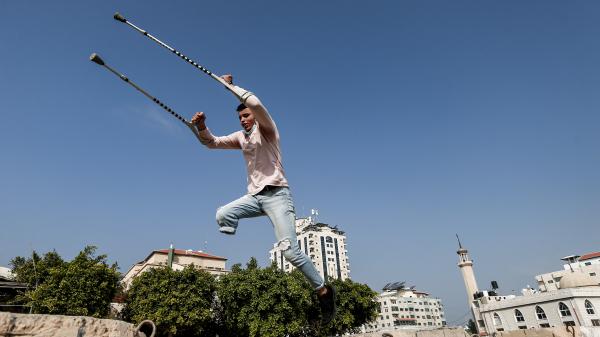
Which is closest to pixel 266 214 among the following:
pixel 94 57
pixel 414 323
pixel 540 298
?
pixel 94 57

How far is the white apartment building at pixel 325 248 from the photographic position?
110412 millimetres

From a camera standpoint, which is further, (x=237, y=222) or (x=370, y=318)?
(x=370, y=318)

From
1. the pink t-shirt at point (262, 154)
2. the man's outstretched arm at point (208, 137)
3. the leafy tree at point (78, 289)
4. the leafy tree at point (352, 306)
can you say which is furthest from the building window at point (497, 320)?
the man's outstretched arm at point (208, 137)

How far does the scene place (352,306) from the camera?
131 ft

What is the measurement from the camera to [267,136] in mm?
4602

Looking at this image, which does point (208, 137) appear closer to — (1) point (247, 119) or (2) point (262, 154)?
(1) point (247, 119)

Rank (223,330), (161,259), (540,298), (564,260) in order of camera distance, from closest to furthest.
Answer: (223,330)
(540,298)
(161,259)
(564,260)

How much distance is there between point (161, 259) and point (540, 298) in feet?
191

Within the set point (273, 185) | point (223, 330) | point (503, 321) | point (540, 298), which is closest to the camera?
point (273, 185)

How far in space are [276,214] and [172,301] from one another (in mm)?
30546

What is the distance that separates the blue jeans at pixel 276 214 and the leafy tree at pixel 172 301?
3000 cm

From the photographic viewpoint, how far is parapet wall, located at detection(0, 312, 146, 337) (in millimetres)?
3238

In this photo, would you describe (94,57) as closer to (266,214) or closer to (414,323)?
(266,214)

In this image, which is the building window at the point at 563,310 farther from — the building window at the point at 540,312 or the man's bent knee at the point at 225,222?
the man's bent knee at the point at 225,222
